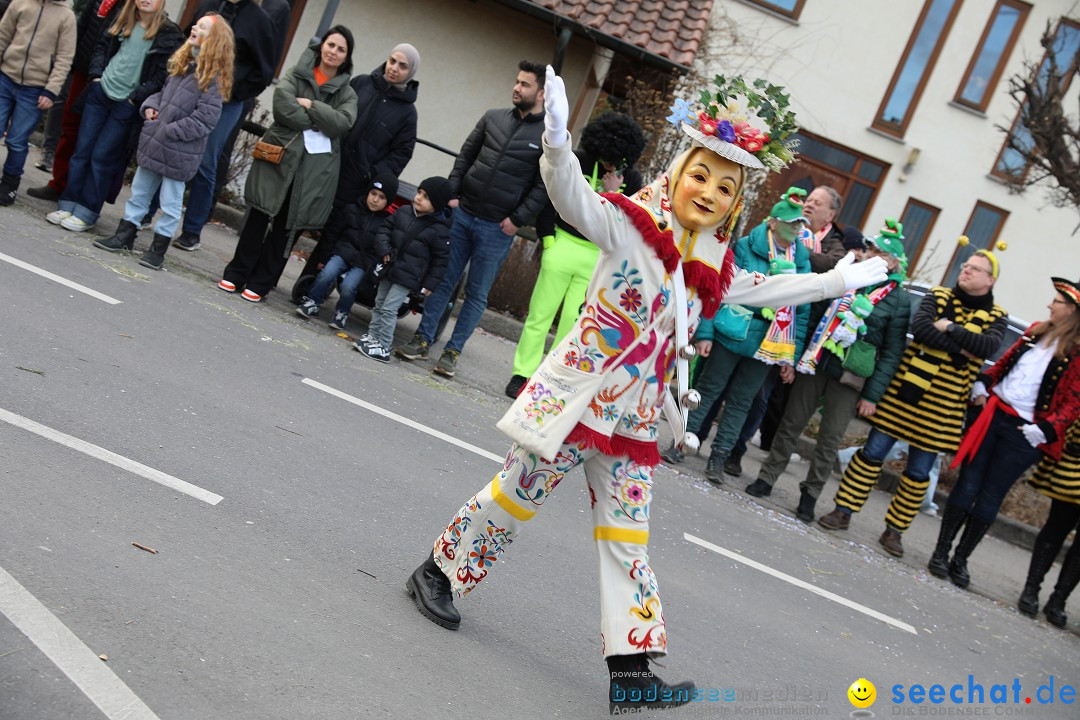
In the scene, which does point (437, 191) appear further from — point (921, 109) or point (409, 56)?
point (921, 109)

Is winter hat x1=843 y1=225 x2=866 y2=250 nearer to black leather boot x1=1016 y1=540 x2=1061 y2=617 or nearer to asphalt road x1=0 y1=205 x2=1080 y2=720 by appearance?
asphalt road x1=0 y1=205 x2=1080 y2=720

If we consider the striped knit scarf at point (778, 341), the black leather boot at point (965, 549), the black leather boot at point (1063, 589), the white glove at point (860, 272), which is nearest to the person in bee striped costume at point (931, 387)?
the black leather boot at point (965, 549)

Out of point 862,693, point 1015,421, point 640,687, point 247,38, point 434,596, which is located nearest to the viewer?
point 640,687

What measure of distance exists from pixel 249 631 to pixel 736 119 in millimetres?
2625

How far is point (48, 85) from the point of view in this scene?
9.29 metres

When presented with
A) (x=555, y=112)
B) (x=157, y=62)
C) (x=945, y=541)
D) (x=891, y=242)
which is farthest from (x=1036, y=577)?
(x=157, y=62)

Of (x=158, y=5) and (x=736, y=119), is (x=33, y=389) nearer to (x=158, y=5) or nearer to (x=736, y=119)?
(x=736, y=119)

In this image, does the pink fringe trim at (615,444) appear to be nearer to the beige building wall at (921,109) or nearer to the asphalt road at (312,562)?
the asphalt road at (312,562)

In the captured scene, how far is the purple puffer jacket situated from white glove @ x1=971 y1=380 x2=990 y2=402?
6.26 m

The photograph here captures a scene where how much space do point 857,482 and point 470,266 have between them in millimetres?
3515

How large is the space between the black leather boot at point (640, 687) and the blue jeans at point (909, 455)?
202 inches

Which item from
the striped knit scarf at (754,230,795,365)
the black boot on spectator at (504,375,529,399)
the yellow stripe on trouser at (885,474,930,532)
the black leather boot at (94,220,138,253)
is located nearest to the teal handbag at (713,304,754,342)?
the striped knit scarf at (754,230,795,365)

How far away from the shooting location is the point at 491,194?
29.5 ft

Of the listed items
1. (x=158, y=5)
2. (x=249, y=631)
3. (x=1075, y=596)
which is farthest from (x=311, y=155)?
(x=1075, y=596)
